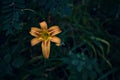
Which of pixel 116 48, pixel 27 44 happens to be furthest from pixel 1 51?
pixel 116 48

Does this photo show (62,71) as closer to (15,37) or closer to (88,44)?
(88,44)

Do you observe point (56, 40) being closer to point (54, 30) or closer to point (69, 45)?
point (54, 30)

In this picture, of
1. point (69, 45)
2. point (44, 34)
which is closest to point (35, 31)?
point (44, 34)

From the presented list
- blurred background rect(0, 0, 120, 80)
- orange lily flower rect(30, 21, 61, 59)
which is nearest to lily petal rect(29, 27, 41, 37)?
orange lily flower rect(30, 21, 61, 59)

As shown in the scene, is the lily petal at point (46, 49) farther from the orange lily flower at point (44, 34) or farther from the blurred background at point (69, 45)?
the blurred background at point (69, 45)

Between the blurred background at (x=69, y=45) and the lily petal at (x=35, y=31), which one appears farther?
the blurred background at (x=69, y=45)

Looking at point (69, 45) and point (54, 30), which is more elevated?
point (54, 30)

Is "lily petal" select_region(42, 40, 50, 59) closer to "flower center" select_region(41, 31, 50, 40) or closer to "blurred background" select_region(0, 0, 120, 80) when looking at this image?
"flower center" select_region(41, 31, 50, 40)

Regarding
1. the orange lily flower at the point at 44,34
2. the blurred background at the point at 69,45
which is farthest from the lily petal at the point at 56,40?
the blurred background at the point at 69,45
